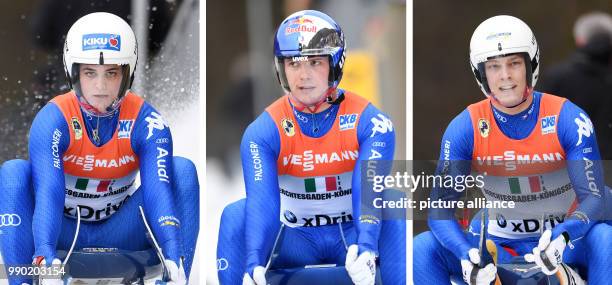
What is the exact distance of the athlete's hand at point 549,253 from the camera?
7.98m

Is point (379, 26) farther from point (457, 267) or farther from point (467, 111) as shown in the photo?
point (457, 267)

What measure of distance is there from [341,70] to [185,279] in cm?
156

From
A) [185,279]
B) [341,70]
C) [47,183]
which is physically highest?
[341,70]

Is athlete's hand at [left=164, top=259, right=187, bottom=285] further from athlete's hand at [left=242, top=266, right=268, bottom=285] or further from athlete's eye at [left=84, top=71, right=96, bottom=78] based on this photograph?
athlete's eye at [left=84, top=71, right=96, bottom=78]

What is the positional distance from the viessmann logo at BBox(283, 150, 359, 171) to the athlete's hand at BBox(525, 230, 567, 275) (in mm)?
1211

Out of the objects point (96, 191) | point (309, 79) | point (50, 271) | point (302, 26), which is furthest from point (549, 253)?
point (50, 271)

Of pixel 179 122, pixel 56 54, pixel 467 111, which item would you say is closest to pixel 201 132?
pixel 179 122

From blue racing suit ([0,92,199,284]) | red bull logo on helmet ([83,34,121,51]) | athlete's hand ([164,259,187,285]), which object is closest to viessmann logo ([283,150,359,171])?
blue racing suit ([0,92,199,284])

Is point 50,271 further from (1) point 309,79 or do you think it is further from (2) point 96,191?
(1) point 309,79

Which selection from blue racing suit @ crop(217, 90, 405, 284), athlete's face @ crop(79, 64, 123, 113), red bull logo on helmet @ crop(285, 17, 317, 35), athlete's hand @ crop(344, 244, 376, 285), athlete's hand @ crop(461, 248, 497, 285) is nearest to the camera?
athlete's hand @ crop(344, 244, 376, 285)

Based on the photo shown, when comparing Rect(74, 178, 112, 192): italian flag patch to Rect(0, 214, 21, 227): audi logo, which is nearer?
Rect(0, 214, 21, 227): audi logo

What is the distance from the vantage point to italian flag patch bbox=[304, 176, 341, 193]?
8406 millimetres

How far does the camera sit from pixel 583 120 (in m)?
8.35

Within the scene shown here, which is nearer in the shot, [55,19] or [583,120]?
[583,120]
